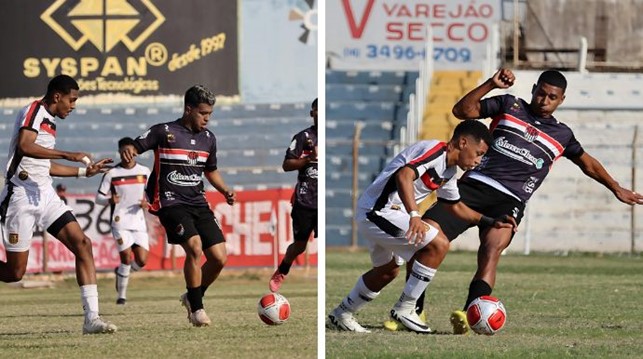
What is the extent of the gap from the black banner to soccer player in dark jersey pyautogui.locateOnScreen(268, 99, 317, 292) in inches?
282

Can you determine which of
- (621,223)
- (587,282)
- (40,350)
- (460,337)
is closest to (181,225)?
(40,350)

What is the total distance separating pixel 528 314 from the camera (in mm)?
7082

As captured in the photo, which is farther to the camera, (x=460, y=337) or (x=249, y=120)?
(x=249, y=120)

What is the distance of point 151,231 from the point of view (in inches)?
528

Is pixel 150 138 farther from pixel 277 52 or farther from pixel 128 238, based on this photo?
pixel 277 52

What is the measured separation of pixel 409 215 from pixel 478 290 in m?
0.58

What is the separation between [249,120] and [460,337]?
1012 centimetres

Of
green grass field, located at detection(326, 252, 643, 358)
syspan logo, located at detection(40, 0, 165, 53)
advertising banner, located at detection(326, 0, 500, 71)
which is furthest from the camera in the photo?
advertising banner, located at detection(326, 0, 500, 71)

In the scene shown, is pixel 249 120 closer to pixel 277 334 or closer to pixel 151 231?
pixel 151 231

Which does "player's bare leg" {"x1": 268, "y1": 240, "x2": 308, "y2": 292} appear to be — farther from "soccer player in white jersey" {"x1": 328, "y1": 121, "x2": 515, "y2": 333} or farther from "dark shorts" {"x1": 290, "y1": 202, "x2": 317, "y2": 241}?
"soccer player in white jersey" {"x1": 328, "y1": 121, "x2": 515, "y2": 333}

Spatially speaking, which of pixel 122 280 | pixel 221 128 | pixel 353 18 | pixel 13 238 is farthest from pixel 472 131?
pixel 353 18

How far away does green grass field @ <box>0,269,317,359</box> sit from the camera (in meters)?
6.00

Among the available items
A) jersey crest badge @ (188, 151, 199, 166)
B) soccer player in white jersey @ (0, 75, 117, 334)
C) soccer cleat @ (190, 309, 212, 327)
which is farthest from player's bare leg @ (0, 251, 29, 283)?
jersey crest badge @ (188, 151, 199, 166)

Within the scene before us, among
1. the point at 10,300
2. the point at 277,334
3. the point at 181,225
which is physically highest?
the point at 181,225
